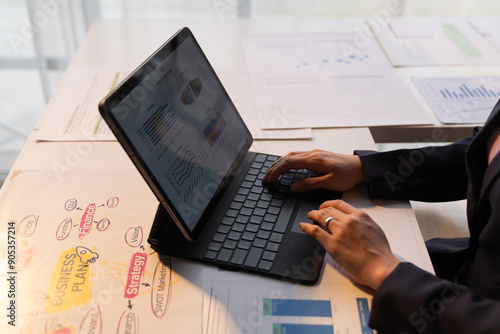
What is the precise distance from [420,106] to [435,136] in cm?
10

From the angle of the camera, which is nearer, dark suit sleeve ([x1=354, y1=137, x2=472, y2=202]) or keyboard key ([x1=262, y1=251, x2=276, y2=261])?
keyboard key ([x1=262, y1=251, x2=276, y2=261])

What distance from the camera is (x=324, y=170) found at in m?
0.92

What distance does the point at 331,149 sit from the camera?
104cm

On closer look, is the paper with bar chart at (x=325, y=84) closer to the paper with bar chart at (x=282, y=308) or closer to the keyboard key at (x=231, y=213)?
the keyboard key at (x=231, y=213)

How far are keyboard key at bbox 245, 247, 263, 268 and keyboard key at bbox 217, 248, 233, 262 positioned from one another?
0.03m

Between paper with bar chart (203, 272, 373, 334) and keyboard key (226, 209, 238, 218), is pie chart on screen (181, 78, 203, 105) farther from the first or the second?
paper with bar chart (203, 272, 373, 334)

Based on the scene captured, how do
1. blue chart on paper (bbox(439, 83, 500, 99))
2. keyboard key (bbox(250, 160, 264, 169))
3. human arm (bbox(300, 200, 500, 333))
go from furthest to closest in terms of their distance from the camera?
blue chart on paper (bbox(439, 83, 500, 99)) → keyboard key (bbox(250, 160, 264, 169)) → human arm (bbox(300, 200, 500, 333))

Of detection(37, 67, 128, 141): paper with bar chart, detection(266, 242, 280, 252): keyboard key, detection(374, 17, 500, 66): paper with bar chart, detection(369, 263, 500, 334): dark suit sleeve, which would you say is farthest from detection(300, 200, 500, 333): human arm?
detection(374, 17, 500, 66): paper with bar chart

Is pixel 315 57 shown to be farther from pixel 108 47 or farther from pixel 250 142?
pixel 108 47

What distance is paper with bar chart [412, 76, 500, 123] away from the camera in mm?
1122

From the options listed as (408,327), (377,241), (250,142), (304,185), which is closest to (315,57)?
(250,142)

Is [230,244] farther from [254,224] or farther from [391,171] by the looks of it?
[391,171]

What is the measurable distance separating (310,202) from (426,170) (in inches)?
9.9

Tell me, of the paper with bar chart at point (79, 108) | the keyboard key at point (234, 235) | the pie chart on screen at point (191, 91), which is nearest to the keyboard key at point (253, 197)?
the keyboard key at point (234, 235)
